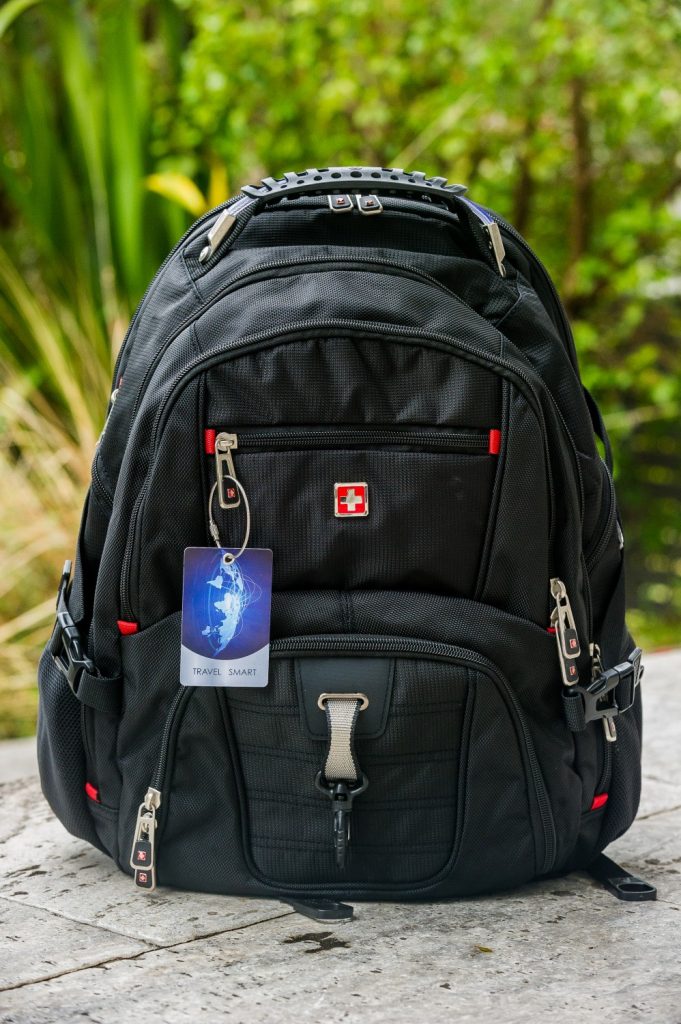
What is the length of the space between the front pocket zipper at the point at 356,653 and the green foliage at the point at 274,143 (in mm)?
1744

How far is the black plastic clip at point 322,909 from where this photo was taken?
1.29m

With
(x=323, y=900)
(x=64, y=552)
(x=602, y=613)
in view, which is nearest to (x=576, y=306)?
(x=64, y=552)

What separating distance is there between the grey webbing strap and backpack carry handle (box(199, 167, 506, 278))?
1.79 feet

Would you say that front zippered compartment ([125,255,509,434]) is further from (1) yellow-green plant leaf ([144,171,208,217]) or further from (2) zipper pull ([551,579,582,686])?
(1) yellow-green plant leaf ([144,171,208,217])

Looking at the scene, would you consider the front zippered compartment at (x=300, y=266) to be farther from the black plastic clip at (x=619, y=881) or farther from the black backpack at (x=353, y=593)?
the black plastic clip at (x=619, y=881)

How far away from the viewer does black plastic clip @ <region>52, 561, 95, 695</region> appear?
1364 millimetres

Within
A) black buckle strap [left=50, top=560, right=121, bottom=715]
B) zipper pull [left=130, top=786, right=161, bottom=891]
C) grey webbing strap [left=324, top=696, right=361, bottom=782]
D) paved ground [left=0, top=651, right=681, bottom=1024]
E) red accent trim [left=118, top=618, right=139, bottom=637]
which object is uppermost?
red accent trim [left=118, top=618, right=139, bottom=637]

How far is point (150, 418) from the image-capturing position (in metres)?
1.31

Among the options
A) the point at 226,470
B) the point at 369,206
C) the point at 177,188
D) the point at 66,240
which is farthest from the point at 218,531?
the point at 66,240

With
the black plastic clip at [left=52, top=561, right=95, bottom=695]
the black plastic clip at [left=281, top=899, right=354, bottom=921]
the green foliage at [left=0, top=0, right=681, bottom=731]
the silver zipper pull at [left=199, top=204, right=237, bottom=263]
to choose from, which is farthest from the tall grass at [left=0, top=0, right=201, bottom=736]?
the black plastic clip at [left=281, top=899, right=354, bottom=921]

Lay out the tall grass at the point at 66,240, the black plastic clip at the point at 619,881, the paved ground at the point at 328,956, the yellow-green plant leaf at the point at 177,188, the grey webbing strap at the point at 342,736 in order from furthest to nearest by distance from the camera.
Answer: the yellow-green plant leaf at the point at 177,188, the tall grass at the point at 66,240, the black plastic clip at the point at 619,881, the grey webbing strap at the point at 342,736, the paved ground at the point at 328,956

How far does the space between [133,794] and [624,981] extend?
1.88 feet

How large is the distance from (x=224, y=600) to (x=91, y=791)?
0.32 meters

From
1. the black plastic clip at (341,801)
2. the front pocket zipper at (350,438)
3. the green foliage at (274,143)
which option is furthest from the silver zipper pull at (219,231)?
the green foliage at (274,143)
